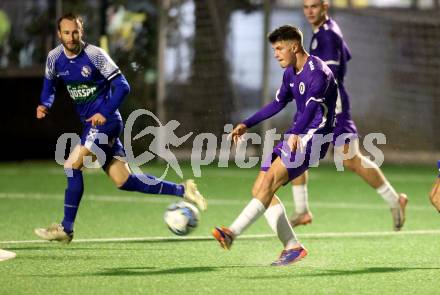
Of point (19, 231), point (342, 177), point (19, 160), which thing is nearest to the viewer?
point (19, 231)

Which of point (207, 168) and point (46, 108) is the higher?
point (46, 108)

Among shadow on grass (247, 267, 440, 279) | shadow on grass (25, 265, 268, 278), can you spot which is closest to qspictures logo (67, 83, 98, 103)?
shadow on grass (25, 265, 268, 278)

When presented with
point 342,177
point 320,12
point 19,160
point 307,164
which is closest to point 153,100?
point 19,160

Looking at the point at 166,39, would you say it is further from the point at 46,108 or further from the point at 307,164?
the point at 307,164

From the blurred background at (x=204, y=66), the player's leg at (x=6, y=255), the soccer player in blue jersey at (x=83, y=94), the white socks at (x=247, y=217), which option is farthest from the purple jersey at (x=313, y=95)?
the blurred background at (x=204, y=66)

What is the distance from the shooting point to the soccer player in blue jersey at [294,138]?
6.48 metres

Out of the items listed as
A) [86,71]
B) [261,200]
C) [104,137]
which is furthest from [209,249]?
[86,71]

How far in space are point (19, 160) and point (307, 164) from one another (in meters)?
9.72

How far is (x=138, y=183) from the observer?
7.74 metres

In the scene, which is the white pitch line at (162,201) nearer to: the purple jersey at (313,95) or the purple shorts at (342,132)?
the purple shorts at (342,132)

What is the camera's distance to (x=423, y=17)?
15.8 metres

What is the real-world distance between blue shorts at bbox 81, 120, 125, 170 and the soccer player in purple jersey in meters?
1.66

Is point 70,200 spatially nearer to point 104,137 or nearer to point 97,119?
point 104,137

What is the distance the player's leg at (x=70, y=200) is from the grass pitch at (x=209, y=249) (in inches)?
4.0
